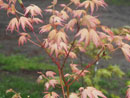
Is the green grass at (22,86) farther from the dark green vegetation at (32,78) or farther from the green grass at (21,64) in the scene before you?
the green grass at (21,64)

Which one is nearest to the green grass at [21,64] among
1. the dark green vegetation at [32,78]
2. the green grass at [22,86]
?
the dark green vegetation at [32,78]

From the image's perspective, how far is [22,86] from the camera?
4129mm

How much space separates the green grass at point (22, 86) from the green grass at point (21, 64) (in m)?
0.40

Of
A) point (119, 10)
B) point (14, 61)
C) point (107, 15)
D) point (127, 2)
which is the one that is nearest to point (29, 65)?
point (14, 61)

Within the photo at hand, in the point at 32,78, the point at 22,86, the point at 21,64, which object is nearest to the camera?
the point at 22,86

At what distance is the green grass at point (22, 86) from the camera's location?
3.81 meters

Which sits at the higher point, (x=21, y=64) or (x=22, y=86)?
(x=21, y=64)

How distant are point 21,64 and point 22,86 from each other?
1.13 metres

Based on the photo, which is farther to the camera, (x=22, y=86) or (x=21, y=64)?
(x=21, y=64)

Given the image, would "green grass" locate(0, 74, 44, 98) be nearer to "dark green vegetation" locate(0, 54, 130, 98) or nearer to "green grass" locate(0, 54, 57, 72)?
"dark green vegetation" locate(0, 54, 130, 98)

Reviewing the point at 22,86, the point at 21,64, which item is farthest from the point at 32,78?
the point at 21,64

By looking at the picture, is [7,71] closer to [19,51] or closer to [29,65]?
[29,65]

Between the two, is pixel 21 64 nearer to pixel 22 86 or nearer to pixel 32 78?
pixel 32 78

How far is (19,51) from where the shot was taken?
626 cm
